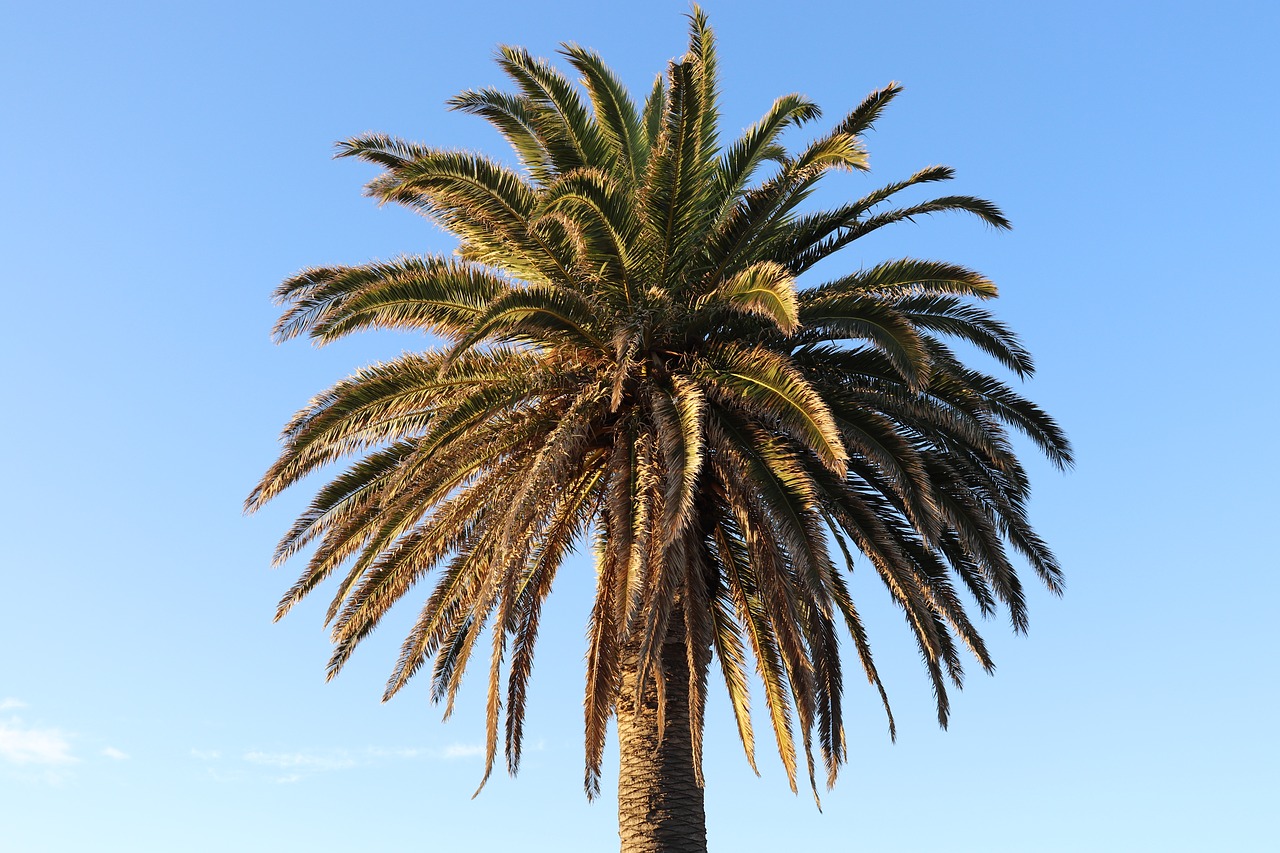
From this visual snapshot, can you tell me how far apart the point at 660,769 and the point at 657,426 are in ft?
13.0

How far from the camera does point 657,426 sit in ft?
44.7

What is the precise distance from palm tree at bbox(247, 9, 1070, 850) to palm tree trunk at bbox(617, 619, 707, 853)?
0.11ft

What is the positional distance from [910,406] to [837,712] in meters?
3.80

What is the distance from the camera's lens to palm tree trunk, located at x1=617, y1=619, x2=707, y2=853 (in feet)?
47.7

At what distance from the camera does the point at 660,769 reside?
14750 millimetres

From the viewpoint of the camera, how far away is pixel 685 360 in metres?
14.5

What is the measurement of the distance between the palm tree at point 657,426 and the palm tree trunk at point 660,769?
3 cm

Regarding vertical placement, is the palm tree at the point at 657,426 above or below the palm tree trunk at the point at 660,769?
above

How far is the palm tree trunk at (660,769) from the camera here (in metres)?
14.5

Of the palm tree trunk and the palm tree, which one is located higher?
the palm tree

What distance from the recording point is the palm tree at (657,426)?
1360cm

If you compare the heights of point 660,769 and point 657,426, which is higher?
point 657,426

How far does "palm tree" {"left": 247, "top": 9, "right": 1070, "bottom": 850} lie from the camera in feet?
44.6

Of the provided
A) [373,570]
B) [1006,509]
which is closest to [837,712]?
[1006,509]
